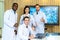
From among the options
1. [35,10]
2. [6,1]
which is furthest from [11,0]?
[35,10]

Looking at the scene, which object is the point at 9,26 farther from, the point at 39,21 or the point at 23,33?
the point at 23,33

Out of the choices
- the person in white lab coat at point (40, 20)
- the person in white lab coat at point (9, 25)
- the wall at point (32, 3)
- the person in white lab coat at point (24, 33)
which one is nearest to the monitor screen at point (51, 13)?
the wall at point (32, 3)

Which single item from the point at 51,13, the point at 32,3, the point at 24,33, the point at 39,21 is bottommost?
the point at 24,33

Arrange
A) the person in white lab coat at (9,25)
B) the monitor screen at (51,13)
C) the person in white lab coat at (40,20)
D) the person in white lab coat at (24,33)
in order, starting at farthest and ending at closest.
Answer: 1. the monitor screen at (51,13)
2. the person in white lab coat at (40,20)
3. the person in white lab coat at (9,25)
4. the person in white lab coat at (24,33)

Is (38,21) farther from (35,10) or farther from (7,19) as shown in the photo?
(7,19)

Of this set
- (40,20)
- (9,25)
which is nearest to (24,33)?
(9,25)

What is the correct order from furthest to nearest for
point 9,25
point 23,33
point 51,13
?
point 51,13
point 9,25
point 23,33

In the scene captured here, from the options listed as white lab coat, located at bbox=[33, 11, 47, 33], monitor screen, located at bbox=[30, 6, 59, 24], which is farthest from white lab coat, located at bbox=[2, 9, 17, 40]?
monitor screen, located at bbox=[30, 6, 59, 24]

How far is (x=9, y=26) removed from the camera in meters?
4.32

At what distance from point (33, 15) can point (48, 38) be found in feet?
7.58

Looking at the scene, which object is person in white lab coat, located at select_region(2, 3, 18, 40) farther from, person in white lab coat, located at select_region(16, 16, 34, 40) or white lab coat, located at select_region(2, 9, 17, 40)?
person in white lab coat, located at select_region(16, 16, 34, 40)

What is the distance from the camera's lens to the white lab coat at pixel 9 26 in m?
4.30

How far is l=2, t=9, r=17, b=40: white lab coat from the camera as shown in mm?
4301

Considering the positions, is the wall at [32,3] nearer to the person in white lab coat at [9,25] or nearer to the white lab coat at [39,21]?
the white lab coat at [39,21]
